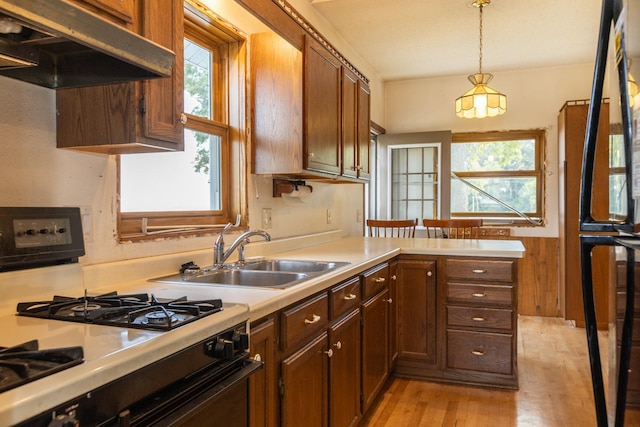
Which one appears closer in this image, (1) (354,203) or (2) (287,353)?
(2) (287,353)

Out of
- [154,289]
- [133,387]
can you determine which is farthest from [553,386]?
[133,387]

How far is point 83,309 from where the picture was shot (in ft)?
3.82

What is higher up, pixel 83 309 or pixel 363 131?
pixel 363 131

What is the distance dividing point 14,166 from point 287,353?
98cm

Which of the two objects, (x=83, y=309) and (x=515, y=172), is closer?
(x=83, y=309)

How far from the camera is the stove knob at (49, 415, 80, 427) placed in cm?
71

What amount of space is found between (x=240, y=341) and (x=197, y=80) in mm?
1596

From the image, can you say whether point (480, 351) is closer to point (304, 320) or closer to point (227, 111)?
point (304, 320)

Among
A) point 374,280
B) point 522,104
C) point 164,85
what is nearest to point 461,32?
point 522,104

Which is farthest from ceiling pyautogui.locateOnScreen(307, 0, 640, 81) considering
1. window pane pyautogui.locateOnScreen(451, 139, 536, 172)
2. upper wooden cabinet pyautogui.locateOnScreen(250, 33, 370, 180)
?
upper wooden cabinet pyautogui.locateOnScreen(250, 33, 370, 180)

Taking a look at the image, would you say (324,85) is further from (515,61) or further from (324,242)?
(515,61)

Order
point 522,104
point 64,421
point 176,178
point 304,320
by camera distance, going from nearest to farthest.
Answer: point 64,421, point 304,320, point 176,178, point 522,104

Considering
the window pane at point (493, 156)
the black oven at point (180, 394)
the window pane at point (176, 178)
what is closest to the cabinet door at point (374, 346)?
the window pane at point (176, 178)

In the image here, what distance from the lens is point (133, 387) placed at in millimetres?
867
